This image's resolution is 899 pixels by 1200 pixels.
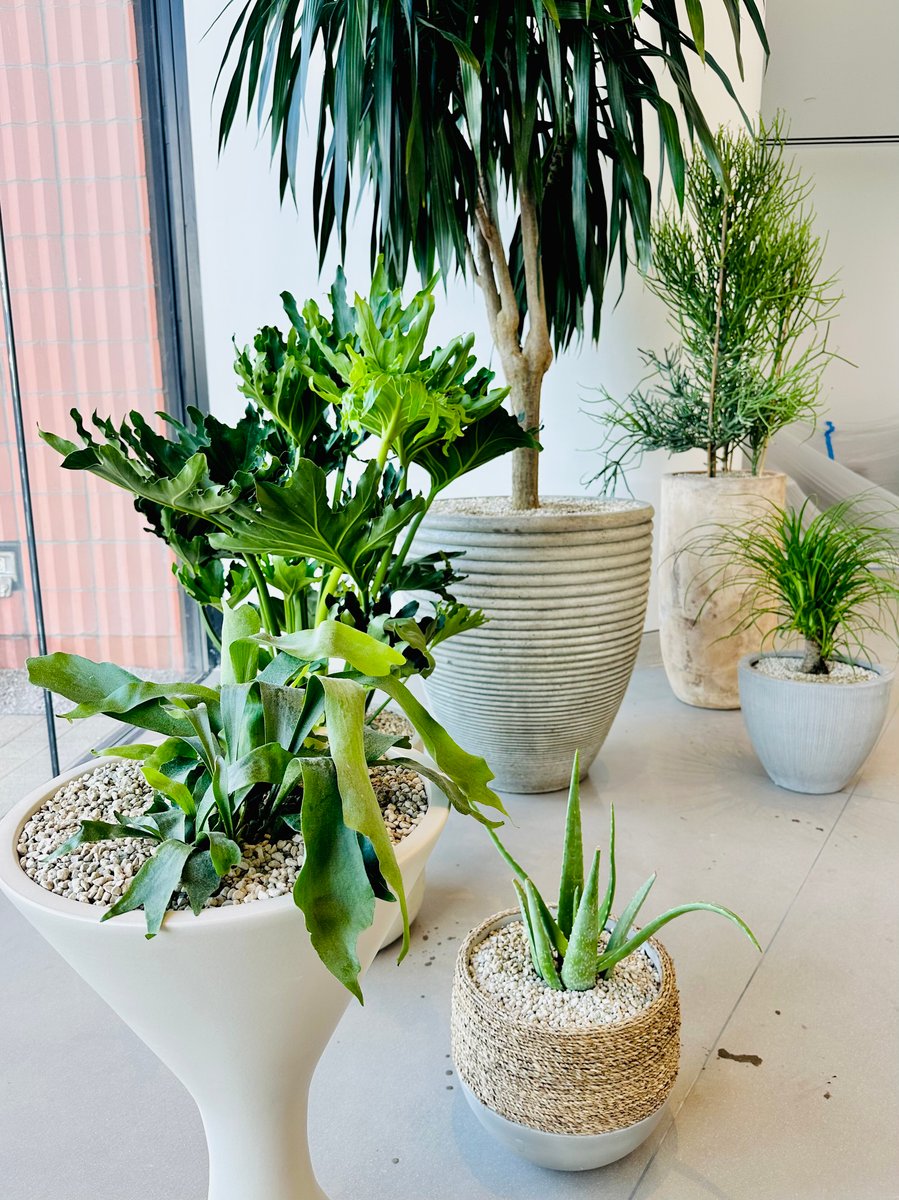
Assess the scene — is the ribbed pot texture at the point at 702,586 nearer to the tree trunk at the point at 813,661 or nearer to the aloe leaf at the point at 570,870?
the tree trunk at the point at 813,661

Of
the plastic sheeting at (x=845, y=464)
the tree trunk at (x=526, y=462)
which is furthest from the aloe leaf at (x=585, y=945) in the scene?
the plastic sheeting at (x=845, y=464)

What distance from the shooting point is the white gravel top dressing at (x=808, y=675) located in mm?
1889

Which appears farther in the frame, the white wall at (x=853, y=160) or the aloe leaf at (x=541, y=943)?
the white wall at (x=853, y=160)

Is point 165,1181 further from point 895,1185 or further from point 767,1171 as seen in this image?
point 895,1185

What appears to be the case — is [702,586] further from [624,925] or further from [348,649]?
[348,649]

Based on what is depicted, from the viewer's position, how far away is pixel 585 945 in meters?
0.99

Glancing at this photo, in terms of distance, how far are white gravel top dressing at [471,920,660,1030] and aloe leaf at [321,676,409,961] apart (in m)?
0.39

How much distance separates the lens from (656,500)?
2.81 meters

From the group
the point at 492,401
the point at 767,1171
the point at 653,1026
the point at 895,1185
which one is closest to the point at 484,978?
the point at 653,1026

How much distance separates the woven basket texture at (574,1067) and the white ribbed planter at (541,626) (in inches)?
32.1

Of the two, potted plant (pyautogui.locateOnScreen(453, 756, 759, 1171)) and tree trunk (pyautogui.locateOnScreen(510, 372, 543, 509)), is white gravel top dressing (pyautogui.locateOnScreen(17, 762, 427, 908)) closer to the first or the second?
potted plant (pyautogui.locateOnScreen(453, 756, 759, 1171))

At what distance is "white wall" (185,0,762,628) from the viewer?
2.37 m

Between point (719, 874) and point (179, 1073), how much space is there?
107cm

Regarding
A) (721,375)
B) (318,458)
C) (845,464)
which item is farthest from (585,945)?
(845,464)
